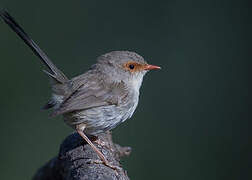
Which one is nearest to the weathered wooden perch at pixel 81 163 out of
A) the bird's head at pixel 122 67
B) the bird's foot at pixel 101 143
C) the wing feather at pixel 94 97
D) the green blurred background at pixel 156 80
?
the bird's foot at pixel 101 143

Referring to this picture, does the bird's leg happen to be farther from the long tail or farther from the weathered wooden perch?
the long tail

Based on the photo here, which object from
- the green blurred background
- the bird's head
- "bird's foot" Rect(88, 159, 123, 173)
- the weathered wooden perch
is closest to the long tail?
the bird's head

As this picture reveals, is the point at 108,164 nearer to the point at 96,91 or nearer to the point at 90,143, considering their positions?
the point at 90,143

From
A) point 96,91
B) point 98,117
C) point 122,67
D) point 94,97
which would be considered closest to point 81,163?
point 98,117

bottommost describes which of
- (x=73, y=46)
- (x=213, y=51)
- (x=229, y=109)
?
(x=229, y=109)

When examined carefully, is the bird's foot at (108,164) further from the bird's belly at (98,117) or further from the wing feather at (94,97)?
the bird's belly at (98,117)

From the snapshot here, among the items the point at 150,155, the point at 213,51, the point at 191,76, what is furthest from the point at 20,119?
the point at 213,51

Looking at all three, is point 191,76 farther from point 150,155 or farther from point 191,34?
point 150,155
